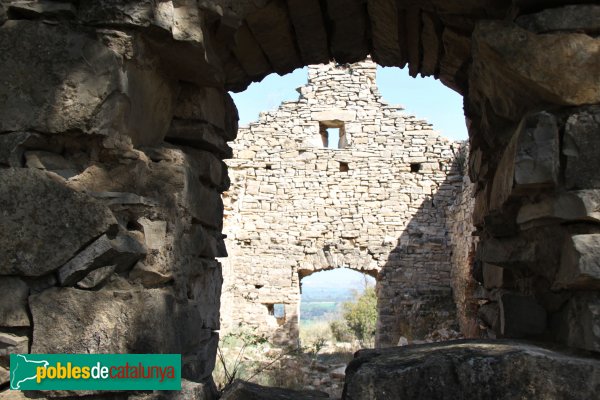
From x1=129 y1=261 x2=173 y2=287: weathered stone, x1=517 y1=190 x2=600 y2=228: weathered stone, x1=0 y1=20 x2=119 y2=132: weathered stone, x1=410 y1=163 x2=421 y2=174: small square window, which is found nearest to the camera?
x1=517 y1=190 x2=600 y2=228: weathered stone

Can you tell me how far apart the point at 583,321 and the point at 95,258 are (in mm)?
1740

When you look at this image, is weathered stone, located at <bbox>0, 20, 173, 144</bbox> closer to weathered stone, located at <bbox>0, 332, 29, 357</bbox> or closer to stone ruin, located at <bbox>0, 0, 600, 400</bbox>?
stone ruin, located at <bbox>0, 0, 600, 400</bbox>

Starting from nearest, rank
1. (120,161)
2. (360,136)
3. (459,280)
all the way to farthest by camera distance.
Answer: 1. (120,161)
2. (459,280)
3. (360,136)

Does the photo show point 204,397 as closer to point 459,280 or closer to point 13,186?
point 13,186

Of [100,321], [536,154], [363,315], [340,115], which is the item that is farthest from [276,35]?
[363,315]

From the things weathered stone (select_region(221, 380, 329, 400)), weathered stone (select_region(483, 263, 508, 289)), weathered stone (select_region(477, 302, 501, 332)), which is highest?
→ weathered stone (select_region(483, 263, 508, 289))

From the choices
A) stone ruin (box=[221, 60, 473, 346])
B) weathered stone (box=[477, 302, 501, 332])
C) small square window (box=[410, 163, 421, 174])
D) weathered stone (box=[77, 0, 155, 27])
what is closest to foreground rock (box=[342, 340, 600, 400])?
weathered stone (box=[477, 302, 501, 332])

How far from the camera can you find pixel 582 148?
73.5 inches

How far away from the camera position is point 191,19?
7.06 ft

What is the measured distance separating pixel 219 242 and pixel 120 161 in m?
1.14

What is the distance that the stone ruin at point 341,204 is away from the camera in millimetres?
10367

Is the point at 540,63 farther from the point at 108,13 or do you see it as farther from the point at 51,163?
the point at 51,163

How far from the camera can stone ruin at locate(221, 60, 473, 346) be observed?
34.0ft

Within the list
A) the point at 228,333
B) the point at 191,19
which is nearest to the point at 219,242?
the point at 191,19
